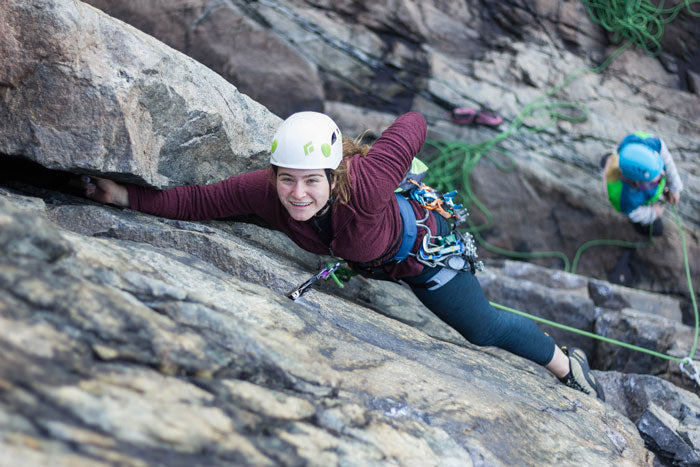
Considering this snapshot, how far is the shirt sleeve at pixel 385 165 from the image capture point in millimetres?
2898

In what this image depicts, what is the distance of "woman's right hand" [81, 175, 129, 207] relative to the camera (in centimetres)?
296

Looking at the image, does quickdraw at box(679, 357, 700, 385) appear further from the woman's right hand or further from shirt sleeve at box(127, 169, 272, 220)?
the woman's right hand

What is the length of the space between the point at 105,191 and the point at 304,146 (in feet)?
3.75

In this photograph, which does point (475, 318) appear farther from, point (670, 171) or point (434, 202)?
point (670, 171)

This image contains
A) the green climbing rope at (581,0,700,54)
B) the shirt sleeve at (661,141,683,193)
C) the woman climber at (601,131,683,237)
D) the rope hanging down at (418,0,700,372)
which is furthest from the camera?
the green climbing rope at (581,0,700,54)

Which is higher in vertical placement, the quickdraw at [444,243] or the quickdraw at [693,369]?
the quickdraw at [444,243]

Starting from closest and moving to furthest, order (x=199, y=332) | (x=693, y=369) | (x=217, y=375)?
(x=217, y=375) → (x=199, y=332) → (x=693, y=369)

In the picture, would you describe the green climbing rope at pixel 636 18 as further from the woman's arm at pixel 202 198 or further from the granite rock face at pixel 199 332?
the woman's arm at pixel 202 198

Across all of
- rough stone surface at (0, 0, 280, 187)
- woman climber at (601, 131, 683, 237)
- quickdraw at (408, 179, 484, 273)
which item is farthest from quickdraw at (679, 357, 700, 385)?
rough stone surface at (0, 0, 280, 187)

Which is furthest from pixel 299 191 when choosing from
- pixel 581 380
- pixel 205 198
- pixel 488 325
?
pixel 581 380

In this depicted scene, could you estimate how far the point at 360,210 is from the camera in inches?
115

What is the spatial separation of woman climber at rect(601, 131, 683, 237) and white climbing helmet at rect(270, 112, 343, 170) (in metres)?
3.83

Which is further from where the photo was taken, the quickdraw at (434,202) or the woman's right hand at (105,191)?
the quickdraw at (434,202)

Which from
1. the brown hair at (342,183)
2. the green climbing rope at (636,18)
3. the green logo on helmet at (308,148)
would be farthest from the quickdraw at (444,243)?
the green climbing rope at (636,18)
